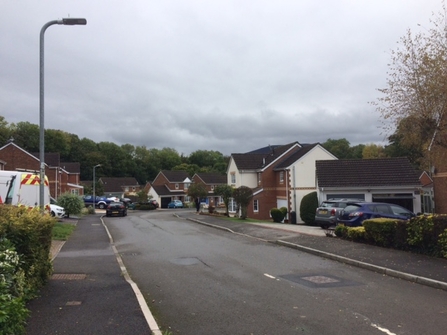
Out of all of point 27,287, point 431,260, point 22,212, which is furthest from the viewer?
point 431,260

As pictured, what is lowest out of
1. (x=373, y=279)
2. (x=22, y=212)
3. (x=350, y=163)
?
(x=373, y=279)

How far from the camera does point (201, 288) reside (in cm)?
885

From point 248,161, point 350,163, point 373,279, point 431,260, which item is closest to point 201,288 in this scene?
point 373,279

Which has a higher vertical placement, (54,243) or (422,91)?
(422,91)

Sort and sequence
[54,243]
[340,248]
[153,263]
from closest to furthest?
1. [153,263]
2. [340,248]
3. [54,243]

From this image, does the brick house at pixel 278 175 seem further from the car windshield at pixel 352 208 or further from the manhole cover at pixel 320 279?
the manhole cover at pixel 320 279

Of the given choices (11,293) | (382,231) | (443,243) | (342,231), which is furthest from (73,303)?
(342,231)

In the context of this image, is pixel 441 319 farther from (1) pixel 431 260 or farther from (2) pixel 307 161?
(2) pixel 307 161

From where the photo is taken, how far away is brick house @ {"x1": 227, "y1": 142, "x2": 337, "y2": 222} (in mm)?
38156

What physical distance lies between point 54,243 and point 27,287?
34.0 ft

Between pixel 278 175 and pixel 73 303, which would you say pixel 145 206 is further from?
pixel 73 303

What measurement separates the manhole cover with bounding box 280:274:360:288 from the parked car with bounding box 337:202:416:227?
873 cm

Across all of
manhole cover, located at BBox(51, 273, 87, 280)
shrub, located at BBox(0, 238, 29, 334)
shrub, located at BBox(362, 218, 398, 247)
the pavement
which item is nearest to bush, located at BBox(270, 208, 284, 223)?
the pavement

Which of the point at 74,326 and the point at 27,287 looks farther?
the point at 27,287
